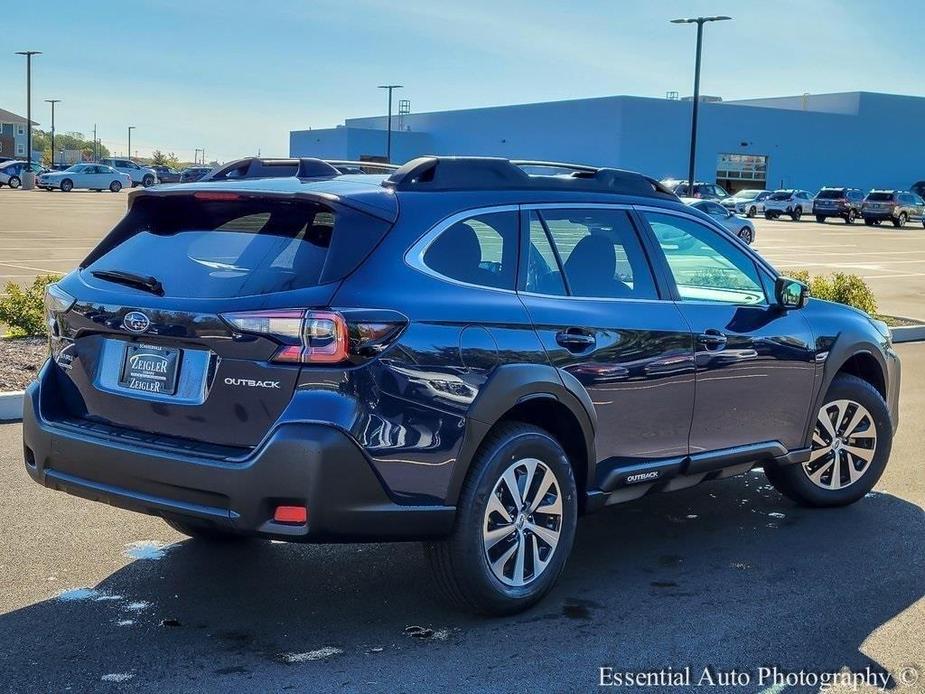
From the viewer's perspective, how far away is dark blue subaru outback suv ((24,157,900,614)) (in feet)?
13.4

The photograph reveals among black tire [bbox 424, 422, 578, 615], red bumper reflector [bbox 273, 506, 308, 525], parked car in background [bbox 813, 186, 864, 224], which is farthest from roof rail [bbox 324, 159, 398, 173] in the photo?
parked car in background [bbox 813, 186, 864, 224]

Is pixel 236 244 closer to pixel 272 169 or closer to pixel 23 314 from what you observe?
pixel 272 169

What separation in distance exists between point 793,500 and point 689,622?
2.16 metres

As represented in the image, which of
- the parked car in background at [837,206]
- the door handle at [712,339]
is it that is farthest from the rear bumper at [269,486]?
the parked car in background at [837,206]

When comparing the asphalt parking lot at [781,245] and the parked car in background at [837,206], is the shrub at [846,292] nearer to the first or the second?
the asphalt parking lot at [781,245]

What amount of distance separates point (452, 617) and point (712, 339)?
180 cm

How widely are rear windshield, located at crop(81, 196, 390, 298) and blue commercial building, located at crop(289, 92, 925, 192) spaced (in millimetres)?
67451

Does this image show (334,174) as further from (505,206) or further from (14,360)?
(14,360)

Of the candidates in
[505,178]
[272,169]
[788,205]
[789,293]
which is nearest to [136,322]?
[272,169]

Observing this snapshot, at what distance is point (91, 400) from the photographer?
454cm

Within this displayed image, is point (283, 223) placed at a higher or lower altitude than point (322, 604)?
higher

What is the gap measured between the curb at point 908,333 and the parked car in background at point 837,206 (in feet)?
139

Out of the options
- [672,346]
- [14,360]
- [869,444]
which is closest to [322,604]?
[672,346]

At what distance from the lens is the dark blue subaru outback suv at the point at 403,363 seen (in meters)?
4.07
